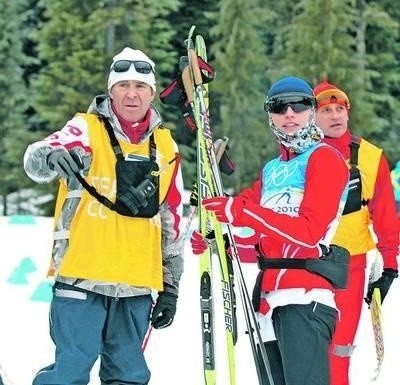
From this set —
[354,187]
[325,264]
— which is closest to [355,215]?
[354,187]

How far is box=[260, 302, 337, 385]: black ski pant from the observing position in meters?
3.37

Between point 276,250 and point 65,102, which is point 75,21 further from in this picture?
point 276,250

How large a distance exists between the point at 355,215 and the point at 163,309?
120 centimetres

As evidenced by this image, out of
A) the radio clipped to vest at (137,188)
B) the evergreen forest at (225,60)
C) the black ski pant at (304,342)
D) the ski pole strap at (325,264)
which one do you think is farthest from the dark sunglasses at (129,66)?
the evergreen forest at (225,60)

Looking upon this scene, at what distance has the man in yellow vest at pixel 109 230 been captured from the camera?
3.52m

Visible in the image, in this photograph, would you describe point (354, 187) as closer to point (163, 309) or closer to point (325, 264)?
point (325, 264)

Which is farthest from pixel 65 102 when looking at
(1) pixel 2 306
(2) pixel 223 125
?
(1) pixel 2 306

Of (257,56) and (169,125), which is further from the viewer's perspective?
(257,56)

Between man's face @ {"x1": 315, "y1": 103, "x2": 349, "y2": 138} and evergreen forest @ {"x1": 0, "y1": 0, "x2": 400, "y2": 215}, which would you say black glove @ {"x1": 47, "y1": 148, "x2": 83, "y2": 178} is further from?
evergreen forest @ {"x1": 0, "y1": 0, "x2": 400, "y2": 215}

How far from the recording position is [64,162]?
3.32 metres

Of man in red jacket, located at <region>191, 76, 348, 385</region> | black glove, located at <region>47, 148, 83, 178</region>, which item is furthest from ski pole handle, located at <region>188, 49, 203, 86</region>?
black glove, located at <region>47, 148, 83, 178</region>

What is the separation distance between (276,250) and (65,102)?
53.0 feet

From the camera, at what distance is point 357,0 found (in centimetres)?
2255

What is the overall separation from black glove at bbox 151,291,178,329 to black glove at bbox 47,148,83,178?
0.79 m
